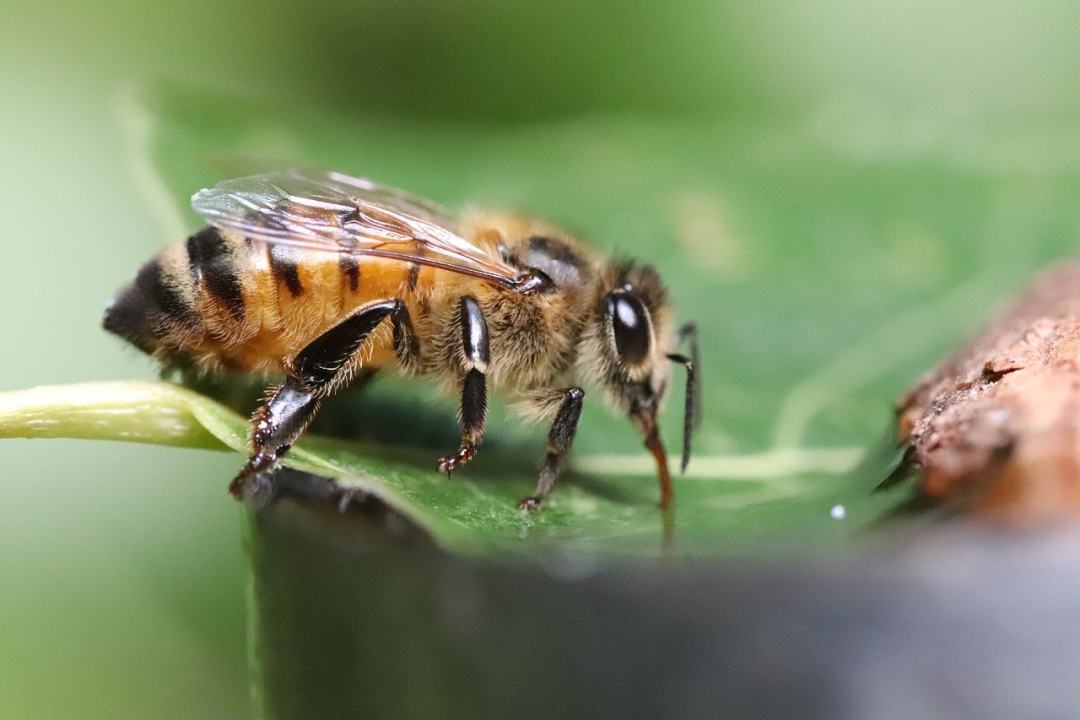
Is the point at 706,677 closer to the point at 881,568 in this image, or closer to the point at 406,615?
the point at 881,568

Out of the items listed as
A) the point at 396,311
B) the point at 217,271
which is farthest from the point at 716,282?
the point at 217,271

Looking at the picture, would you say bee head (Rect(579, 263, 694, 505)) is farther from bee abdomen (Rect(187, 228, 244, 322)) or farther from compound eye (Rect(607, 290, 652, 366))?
bee abdomen (Rect(187, 228, 244, 322))

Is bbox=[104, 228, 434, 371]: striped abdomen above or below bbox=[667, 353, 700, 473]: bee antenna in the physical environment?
above

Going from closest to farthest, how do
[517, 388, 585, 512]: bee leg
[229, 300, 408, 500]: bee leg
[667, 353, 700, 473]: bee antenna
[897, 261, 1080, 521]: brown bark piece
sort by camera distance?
[897, 261, 1080, 521]: brown bark piece → [229, 300, 408, 500]: bee leg → [517, 388, 585, 512]: bee leg → [667, 353, 700, 473]: bee antenna

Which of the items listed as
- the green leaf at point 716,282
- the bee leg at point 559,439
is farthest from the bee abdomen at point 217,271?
the bee leg at point 559,439

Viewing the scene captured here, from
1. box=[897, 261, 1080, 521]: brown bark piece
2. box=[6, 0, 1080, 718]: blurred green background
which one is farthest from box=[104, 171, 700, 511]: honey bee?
box=[897, 261, 1080, 521]: brown bark piece

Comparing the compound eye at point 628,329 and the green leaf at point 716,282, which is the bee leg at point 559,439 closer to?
the green leaf at point 716,282

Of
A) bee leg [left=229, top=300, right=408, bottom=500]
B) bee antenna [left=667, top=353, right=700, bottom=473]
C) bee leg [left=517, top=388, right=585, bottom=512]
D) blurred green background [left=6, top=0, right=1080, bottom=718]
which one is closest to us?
bee leg [left=229, top=300, right=408, bottom=500]
